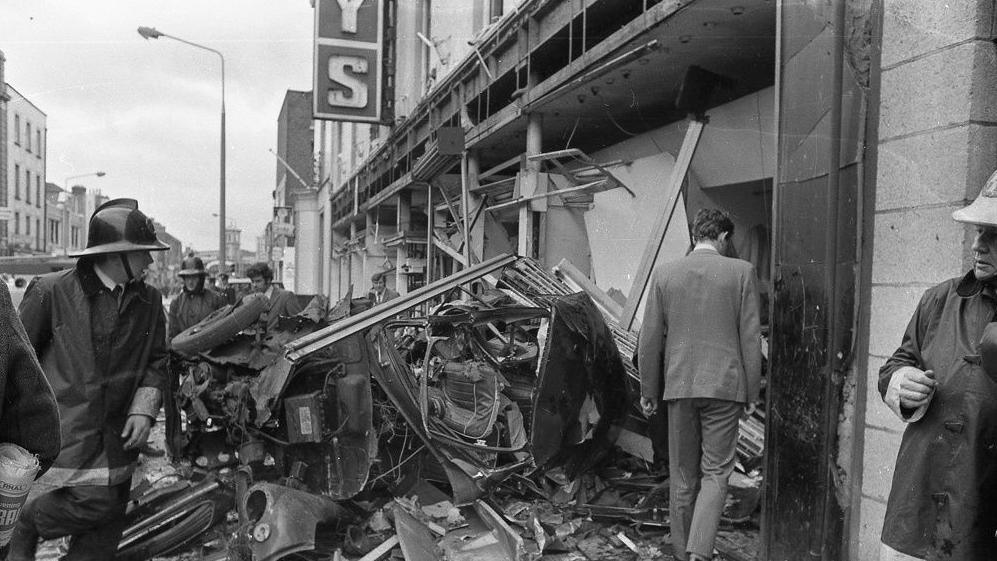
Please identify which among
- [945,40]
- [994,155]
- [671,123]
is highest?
[671,123]

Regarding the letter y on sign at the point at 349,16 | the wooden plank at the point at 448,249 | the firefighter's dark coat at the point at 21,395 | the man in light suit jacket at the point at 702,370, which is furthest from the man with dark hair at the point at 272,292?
the letter y on sign at the point at 349,16

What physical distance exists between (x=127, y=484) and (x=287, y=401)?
91 centimetres

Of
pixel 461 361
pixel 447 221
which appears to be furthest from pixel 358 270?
pixel 461 361

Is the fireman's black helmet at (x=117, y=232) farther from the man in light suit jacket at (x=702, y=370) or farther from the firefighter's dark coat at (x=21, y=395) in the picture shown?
the man in light suit jacket at (x=702, y=370)

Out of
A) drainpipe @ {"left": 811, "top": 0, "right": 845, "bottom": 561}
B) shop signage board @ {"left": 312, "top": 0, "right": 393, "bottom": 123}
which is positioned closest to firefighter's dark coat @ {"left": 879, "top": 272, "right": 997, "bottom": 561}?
drainpipe @ {"left": 811, "top": 0, "right": 845, "bottom": 561}

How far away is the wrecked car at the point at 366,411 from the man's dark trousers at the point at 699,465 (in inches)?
25.3

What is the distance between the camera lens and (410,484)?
4.25 m

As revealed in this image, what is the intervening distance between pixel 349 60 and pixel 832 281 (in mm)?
11795

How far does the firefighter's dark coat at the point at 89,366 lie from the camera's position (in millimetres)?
2918

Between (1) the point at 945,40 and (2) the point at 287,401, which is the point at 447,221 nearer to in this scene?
(2) the point at 287,401

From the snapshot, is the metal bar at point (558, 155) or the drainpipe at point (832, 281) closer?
the drainpipe at point (832, 281)

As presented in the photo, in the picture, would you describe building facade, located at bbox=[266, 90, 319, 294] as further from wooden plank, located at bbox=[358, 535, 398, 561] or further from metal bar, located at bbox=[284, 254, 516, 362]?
wooden plank, located at bbox=[358, 535, 398, 561]

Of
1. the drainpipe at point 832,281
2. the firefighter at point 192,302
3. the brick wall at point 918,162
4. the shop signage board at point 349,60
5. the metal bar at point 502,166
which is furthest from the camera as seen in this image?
the shop signage board at point 349,60

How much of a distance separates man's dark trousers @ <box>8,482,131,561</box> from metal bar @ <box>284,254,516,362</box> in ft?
3.50
